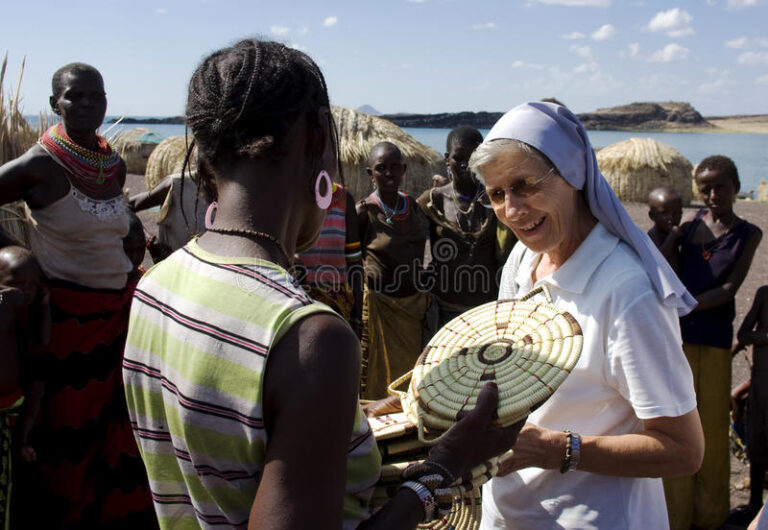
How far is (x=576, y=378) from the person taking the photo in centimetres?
177

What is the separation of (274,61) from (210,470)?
0.75 meters

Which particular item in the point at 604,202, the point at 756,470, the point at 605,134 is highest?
the point at 605,134

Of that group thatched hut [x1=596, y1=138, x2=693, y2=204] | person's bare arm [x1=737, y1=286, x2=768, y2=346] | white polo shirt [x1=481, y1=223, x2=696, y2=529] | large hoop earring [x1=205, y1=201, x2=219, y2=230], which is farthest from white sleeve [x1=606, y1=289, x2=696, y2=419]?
thatched hut [x1=596, y1=138, x2=693, y2=204]

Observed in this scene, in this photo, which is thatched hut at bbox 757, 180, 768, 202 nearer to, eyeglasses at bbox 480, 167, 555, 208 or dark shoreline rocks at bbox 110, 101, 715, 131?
eyeglasses at bbox 480, 167, 555, 208

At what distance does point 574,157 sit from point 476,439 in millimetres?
880

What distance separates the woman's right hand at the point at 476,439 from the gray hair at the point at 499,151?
0.71 metres

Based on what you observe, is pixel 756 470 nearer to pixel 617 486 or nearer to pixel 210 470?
pixel 617 486

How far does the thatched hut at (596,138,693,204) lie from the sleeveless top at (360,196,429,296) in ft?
42.3

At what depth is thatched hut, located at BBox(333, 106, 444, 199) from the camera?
32.3 ft

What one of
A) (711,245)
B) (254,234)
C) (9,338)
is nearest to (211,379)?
(254,234)

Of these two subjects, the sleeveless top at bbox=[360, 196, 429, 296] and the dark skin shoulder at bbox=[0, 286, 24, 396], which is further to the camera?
the sleeveless top at bbox=[360, 196, 429, 296]

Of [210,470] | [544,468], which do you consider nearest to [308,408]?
[210,470]

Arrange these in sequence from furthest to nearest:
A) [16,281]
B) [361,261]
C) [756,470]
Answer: [361,261] < [756,470] < [16,281]

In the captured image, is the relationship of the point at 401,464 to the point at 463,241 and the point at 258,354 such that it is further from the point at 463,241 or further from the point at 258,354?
the point at 463,241
